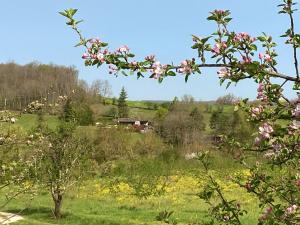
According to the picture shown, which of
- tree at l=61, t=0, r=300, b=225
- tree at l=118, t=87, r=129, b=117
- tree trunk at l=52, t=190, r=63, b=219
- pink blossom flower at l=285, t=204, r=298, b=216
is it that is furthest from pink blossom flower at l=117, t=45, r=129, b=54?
tree at l=118, t=87, r=129, b=117

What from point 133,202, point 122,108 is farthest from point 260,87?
point 122,108

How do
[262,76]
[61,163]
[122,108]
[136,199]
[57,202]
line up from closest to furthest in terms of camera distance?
[262,76], [57,202], [61,163], [136,199], [122,108]

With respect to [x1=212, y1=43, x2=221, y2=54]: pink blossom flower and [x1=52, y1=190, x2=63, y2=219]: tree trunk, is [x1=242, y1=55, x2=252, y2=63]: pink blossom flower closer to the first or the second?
[x1=212, y1=43, x2=221, y2=54]: pink blossom flower

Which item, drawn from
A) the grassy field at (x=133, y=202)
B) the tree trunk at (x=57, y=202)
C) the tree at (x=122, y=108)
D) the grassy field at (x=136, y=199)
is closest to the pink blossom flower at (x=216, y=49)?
the grassy field at (x=136, y=199)

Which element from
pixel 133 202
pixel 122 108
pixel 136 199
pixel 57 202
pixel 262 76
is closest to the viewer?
pixel 262 76

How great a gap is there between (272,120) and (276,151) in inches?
8.0

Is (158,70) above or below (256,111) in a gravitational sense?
above

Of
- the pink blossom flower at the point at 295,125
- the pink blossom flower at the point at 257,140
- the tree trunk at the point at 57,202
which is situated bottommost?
the tree trunk at the point at 57,202

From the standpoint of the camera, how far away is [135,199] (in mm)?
24016

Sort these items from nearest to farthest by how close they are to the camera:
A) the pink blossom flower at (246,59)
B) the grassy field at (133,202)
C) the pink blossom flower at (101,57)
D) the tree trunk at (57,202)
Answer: the pink blossom flower at (246,59), the pink blossom flower at (101,57), the grassy field at (133,202), the tree trunk at (57,202)

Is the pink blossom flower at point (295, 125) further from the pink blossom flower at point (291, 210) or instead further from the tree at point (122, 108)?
the tree at point (122, 108)

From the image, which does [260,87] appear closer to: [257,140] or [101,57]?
[257,140]

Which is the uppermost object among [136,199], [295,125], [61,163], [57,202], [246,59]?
[246,59]

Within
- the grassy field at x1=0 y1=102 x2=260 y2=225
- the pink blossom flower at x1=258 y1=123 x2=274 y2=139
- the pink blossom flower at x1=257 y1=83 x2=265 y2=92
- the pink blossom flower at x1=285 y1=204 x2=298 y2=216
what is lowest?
the grassy field at x1=0 y1=102 x2=260 y2=225
